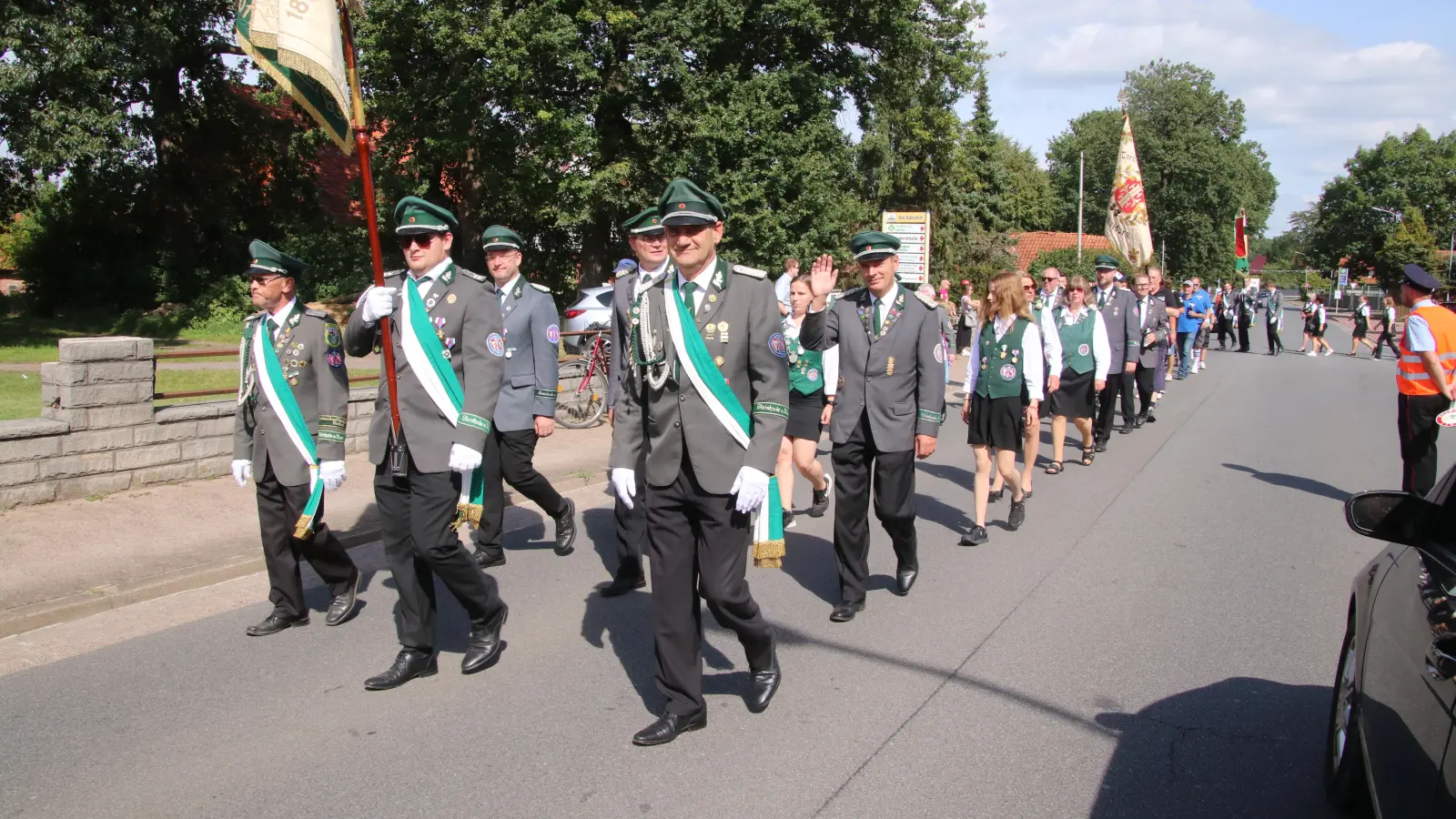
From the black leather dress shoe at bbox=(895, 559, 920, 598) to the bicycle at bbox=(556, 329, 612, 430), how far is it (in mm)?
7089

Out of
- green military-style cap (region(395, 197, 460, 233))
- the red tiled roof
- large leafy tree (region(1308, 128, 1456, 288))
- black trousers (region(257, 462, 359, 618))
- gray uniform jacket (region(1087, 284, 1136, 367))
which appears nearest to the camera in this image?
green military-style cap (region(395, 197, 460, 233))

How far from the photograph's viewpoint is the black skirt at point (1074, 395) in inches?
408

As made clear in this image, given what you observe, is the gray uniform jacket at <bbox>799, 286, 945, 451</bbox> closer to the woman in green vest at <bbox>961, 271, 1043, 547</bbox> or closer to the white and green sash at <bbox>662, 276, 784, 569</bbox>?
the white and green sash at <bbox>662, 276, 784, 569</bbox>

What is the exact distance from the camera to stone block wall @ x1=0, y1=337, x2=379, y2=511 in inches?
294

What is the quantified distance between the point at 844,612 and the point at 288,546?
2.86 m

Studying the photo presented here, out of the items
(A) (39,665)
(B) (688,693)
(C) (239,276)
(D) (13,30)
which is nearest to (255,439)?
(A) (39,665)

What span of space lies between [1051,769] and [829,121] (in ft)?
69.9

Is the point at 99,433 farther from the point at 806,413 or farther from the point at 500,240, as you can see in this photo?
the point at 806,413

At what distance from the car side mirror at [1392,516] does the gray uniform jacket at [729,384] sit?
6.14ft

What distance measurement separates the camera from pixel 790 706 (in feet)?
14.9

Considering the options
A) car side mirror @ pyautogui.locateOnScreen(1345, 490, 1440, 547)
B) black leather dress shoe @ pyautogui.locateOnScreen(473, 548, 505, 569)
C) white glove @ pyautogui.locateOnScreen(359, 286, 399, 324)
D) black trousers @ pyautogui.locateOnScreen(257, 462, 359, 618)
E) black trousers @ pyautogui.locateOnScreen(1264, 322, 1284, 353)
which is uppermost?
black trousers @ pyautogui.locateOnScreen(1264, 322, 1284, 353)

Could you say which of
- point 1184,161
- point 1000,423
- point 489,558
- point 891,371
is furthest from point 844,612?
point 1184,161

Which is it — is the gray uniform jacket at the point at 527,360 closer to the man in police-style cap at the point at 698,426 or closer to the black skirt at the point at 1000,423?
the man in police-style cap at the point at 698,426

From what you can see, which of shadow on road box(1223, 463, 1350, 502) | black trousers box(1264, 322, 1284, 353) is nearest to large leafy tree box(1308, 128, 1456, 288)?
black trousers box(1264, 322, 1284, 353)
